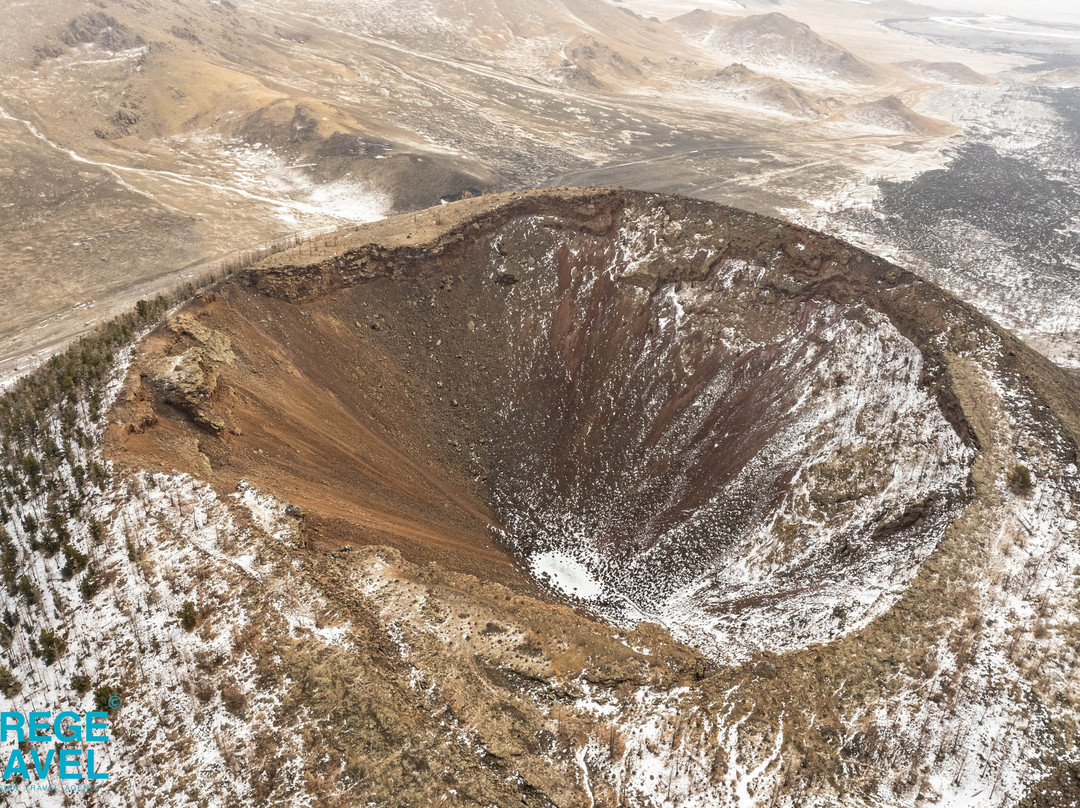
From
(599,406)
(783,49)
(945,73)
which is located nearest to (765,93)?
(783,49)

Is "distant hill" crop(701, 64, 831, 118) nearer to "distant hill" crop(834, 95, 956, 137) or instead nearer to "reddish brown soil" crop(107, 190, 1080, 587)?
"distant hill" crop(834, 95, 956, 137)

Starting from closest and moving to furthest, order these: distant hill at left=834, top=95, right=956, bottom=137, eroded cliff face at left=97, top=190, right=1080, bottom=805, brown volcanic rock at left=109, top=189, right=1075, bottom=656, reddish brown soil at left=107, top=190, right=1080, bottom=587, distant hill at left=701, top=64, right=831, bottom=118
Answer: eroded cliff face at left=97, top=190, right=1080, bottom=805 < brown volcanic rock at left=109, top=189, right=1075, bottom=656 < reddish brown soil at left=107, top=190, right=1080, bottom=587 < distant hill at left=834, top=95, right=956, bottom=137 < distant hill at left=701, top=64, right=831, bottom=118

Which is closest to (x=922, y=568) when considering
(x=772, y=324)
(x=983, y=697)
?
(x=983, y=697)

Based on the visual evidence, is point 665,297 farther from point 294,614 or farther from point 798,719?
point 294,614

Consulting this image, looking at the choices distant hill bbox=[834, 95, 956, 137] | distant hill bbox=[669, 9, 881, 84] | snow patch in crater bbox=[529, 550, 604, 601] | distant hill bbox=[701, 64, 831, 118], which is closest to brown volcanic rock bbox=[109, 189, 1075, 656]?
snow patch in crater bbox=[529, 550, 604, 601]

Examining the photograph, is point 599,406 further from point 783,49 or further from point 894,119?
point 783,49

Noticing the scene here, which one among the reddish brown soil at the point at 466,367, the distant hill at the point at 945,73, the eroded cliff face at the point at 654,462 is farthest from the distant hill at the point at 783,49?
the eroded cliff face at the point at 654,462
